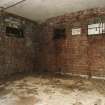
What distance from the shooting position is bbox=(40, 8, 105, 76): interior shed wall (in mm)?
5277

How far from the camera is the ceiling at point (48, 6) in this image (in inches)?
187

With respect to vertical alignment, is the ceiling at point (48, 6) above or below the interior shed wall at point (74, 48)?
above

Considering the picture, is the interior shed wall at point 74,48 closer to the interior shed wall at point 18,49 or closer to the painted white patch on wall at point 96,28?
the painted white patch on wall at point 96,28

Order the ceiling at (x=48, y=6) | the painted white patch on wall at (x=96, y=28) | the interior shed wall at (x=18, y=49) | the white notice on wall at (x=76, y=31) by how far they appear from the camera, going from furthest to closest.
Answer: the white notice on wall at (x=76, y=31), the interior shed wall at (x=18, y=49), the painted white patch on wall at (x=96, y=28), the ceiling at (x=48, y=6)

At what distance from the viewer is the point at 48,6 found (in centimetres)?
512

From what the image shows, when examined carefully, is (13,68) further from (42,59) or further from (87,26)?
(87,26)

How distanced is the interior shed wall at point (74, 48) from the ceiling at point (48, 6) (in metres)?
0.38

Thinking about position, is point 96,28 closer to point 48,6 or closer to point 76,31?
point 76,31

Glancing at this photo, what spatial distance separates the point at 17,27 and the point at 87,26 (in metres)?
2.93

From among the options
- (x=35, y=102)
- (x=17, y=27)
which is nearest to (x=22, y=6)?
(x=17, y=27)

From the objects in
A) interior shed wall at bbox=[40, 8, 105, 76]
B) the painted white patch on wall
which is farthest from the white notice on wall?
the painted white patch on wall

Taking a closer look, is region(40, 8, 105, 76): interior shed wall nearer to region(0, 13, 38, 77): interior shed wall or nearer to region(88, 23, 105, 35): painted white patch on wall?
region(88, 23, 105, 35): painted white patch on wall

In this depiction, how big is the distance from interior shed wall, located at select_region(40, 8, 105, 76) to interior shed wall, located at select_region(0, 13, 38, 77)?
0.46 meters

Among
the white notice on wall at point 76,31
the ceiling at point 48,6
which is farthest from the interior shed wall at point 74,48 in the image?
the ceiling at point 48,6
